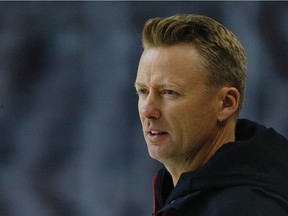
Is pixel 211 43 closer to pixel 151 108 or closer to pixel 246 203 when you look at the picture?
pixel 151 108

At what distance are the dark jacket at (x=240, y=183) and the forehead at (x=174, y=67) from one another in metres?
0.12

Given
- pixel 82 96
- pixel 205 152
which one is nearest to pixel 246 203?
pixel 205 152

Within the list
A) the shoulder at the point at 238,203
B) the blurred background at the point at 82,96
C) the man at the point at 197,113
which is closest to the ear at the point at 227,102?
the man at the point at 197,113

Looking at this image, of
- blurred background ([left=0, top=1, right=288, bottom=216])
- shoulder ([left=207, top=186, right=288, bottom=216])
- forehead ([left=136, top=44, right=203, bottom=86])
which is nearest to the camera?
shoulder ([left=207, top=186, right=288, bottom=216])

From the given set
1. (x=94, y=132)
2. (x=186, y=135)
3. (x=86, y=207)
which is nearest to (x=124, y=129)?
(x=94, y=132)

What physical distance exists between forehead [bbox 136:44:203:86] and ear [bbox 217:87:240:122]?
52mm

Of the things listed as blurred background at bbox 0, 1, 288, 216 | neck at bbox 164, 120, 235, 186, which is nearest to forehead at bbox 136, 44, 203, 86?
neck at bbox 164, 120, 235, 186

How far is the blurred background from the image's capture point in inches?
67.6

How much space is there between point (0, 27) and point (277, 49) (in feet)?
2.66

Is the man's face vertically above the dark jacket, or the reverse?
the man's face

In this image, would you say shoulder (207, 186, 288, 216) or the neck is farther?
the neck

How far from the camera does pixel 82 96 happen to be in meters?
1.75

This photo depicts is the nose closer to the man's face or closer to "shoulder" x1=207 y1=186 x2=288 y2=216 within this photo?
the man's face

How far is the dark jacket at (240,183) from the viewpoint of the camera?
80cm
